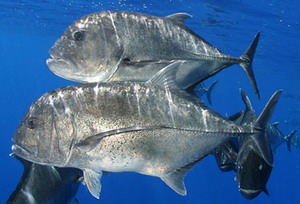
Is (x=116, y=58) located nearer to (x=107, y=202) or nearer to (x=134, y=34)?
(x=134, y=34)

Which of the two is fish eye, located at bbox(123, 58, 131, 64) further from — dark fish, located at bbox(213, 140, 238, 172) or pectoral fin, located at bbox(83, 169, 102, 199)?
dark fish, located at bbox(213, 140, 238, 172)

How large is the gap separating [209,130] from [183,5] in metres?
16.5

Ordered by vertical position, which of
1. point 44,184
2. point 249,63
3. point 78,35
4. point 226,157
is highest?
point 78,35

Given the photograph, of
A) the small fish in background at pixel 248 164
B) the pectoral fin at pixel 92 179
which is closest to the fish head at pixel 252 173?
the small fish in background at pixel 248 164

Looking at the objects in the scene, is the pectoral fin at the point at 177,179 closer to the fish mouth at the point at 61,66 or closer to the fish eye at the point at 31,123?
the fish eye at the point at 31,123

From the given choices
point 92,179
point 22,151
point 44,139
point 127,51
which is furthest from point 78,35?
point 92,179

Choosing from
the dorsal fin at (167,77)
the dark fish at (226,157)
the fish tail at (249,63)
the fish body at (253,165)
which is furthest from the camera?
the fish tail at (249,63)

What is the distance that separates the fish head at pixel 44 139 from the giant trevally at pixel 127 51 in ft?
2.16

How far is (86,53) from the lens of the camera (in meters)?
3.23

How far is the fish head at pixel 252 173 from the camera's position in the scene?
3.06 meters

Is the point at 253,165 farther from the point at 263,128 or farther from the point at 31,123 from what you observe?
the point at 31,123

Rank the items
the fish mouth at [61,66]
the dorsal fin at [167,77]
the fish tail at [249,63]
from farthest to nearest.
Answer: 1. the fish tail at [249,63]
2. the fish mouth at [61,66]
3. the dorsal fin at [167,77]

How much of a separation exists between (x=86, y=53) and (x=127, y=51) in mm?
449

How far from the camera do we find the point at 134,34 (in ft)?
11.1
